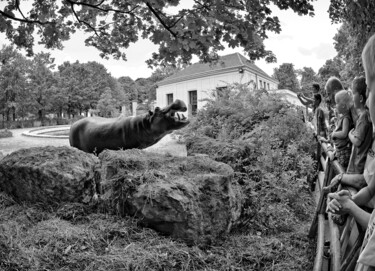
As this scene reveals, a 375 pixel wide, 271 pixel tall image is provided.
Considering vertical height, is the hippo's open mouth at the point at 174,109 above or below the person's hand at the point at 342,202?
above

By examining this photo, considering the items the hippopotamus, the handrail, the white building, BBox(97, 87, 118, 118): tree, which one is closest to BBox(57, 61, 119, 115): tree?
BBox(97, 87, 118, 118): tree

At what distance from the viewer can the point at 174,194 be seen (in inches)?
110

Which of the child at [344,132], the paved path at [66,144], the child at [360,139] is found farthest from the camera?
the paved path at [66,144]

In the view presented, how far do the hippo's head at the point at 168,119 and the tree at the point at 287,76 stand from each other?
6978 centimetres

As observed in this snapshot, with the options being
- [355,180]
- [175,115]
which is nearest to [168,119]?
[175,115]

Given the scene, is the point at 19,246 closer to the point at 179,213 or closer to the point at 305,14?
the point at 179,213

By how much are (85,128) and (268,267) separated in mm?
3780

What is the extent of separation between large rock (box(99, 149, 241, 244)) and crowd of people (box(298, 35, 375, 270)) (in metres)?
1.04

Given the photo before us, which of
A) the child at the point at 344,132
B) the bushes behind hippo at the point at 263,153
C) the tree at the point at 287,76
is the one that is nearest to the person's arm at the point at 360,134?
the child at the point at 344,132

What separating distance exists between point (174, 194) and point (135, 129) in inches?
91.8

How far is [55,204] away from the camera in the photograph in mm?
3207

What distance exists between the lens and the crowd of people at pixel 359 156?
1.05 m

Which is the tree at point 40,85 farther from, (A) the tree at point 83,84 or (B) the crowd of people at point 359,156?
(B) the crowd of people at point 359,156

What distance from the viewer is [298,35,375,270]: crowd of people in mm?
1048
